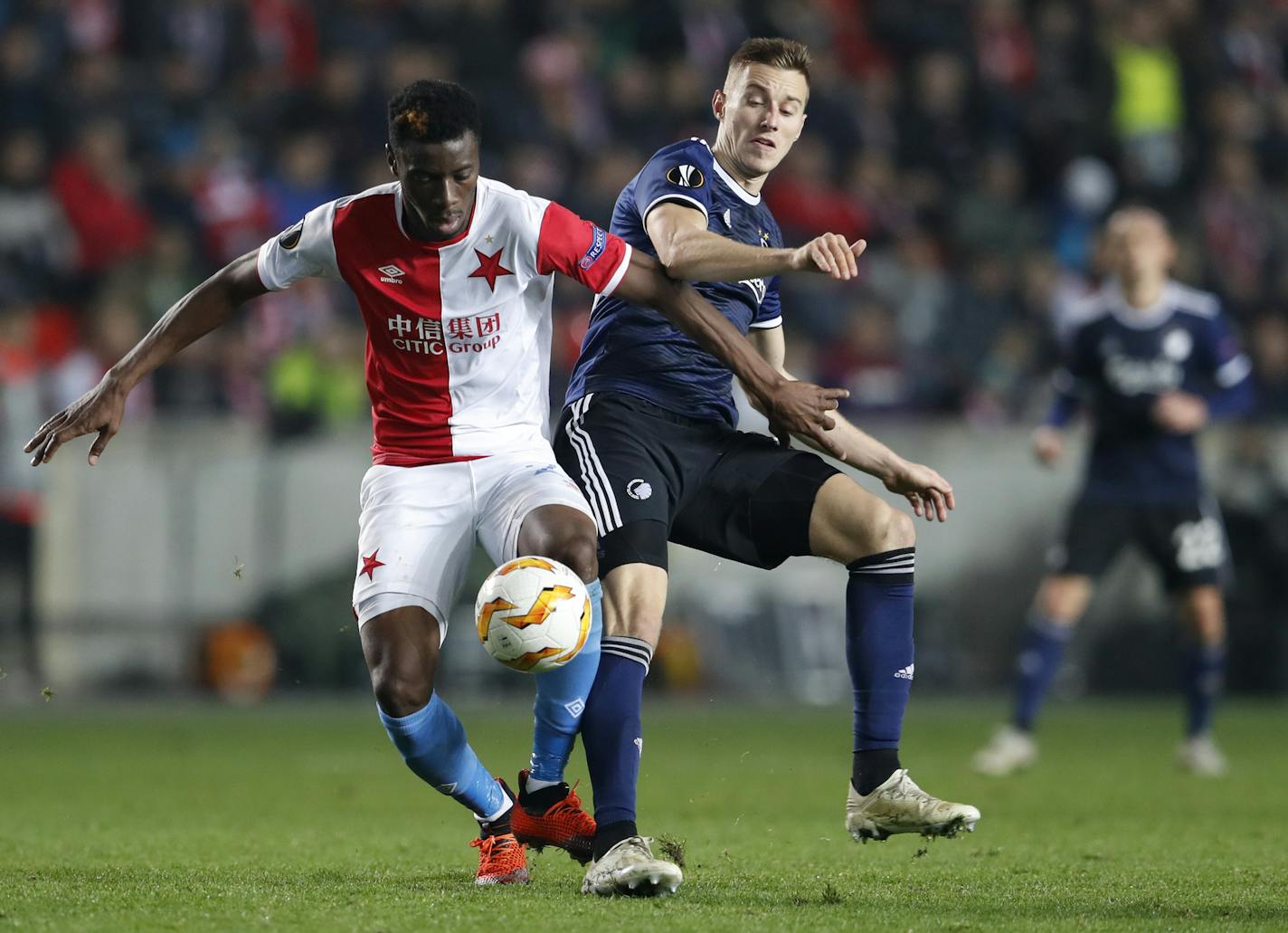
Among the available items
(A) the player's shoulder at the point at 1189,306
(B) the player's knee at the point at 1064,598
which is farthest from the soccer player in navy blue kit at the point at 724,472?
(A) the player's shoulder at the point at 1189,306

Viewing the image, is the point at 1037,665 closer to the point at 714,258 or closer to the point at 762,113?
the point at 762,113

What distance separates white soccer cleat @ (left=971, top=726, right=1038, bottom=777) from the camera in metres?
9.09

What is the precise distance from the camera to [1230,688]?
530 inches

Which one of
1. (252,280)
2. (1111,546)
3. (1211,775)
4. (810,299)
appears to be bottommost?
(1211,775)

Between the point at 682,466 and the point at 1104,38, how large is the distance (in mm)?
13265

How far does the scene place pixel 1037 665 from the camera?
9.54 m

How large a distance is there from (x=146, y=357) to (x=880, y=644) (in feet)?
7.78

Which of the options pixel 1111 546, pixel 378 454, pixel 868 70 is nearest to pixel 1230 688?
pixel 1111 546

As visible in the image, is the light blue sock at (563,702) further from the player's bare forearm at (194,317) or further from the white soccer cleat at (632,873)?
the player's bare forearm at (194,317)

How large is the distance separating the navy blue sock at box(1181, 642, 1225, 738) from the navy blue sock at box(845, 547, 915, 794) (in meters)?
4.39

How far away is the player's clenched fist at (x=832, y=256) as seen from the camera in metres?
4.82

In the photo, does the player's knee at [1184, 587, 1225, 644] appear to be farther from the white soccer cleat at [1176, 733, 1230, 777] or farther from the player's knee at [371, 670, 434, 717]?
the player's knee at [371, 670, 434, 717]

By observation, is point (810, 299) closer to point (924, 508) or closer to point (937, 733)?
point (937, 733)

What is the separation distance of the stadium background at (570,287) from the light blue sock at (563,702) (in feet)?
23.9
